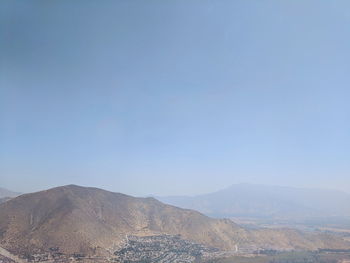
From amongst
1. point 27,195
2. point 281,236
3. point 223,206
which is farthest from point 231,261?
point 223,206

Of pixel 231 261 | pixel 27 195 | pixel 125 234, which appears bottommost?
pixel 231 261

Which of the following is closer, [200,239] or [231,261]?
[231,261]

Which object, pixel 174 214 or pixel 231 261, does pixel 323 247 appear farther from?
pixel 174 214

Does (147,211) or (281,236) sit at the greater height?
(147,211)

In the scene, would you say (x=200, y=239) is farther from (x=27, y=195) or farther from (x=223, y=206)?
(x=223, y=206)

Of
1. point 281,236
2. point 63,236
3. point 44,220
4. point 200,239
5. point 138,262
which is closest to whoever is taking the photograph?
point 138,262

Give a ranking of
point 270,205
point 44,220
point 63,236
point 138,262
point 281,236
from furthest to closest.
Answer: point 270,205, point 281,236, point 44,220, point 63,236, point 138,262
